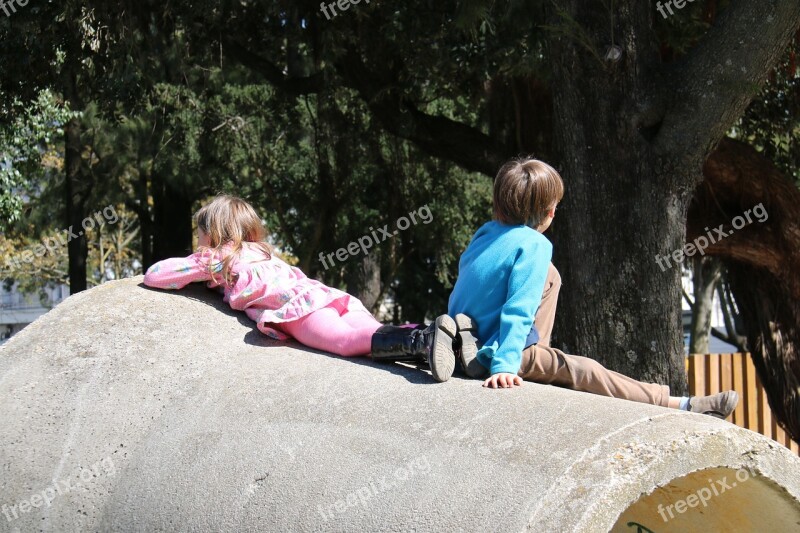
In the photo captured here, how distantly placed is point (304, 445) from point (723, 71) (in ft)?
13.3

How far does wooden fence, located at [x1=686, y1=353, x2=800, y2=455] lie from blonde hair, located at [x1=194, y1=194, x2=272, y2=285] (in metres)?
7.42

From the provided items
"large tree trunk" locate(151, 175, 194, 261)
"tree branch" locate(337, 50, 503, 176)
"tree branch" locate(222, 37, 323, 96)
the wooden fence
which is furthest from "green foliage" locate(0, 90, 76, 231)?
the wooden fence

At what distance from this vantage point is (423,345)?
3520 millimetres

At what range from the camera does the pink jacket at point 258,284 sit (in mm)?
4145

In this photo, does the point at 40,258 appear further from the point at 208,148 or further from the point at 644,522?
the point at 644,522

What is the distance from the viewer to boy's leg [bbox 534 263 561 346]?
158 inches

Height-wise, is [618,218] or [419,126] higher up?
[419,126]

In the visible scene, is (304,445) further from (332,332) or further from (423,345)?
(332,332)

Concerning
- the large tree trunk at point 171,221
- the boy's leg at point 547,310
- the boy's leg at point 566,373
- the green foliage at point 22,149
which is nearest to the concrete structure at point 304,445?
the boy's leg at point 566,373

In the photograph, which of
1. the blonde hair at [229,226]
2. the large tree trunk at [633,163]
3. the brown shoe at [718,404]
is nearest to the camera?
the brown shoe at [718,404]

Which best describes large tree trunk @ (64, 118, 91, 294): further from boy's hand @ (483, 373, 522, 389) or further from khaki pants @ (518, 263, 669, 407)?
boy's hand @ (483, 373, 522, 389)

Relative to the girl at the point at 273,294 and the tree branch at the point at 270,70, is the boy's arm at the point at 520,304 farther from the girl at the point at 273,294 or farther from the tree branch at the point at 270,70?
the tree branch at the point at 270,70

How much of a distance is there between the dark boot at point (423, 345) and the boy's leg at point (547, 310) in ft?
1.93

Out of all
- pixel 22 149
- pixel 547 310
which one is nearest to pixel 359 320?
pixel 547 310
